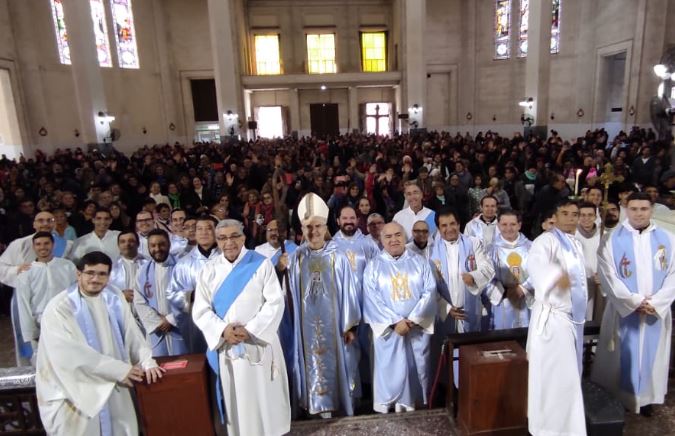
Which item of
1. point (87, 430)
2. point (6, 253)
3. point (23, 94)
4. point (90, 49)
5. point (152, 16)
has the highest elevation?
point (152, 16)

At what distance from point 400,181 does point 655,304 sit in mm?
5172

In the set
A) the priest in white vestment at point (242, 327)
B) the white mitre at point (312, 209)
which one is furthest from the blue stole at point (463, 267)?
the priest in white vestment at point (242, 327)

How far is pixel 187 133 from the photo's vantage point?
2803cm

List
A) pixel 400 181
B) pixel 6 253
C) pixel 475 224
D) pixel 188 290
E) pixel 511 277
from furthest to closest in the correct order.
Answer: pixel 400 181 < pixel 475 224 < pixel 6 253 < pixel 511 277 < pixel 188 290

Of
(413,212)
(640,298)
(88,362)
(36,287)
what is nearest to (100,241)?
(36,287)

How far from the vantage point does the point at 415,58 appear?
73.9 ft

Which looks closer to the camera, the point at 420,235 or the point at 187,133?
the point at 420,235

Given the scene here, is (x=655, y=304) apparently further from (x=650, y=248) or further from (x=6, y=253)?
(x=6, y=253)

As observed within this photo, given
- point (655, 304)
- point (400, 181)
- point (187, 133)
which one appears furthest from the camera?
point (187, 133)

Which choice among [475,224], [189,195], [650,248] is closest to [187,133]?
[189,195]

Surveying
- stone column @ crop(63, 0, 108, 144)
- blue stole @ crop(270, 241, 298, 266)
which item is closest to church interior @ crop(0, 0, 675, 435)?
stone column @ crop(63, 0, 108, 144)

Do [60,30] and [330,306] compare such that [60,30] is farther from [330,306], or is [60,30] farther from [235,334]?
[235,334]

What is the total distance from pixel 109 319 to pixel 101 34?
25067 millimetres

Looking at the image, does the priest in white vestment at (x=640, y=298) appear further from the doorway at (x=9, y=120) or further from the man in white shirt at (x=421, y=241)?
the doorway at (x=9, y=120)
